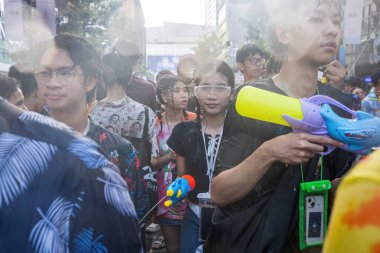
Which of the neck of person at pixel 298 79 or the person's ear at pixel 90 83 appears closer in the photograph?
the neck of person at pixel 298 79

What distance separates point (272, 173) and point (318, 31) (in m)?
0.61

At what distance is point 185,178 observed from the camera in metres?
3.02

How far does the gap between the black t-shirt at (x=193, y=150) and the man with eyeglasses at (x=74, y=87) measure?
734 millimetres

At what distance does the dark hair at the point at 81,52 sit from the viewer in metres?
2.40

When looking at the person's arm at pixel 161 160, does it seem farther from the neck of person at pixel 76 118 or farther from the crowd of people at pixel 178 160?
the neck of person at pixel 76 118

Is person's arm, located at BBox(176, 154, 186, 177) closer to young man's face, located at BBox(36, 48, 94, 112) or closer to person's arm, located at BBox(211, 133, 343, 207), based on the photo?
young man's face, located at BBox(36, 48, 94, 112)

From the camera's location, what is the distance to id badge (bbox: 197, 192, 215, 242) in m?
2.43

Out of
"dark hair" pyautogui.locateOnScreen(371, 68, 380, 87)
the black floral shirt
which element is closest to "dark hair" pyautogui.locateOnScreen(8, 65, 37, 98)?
the black floral shirt

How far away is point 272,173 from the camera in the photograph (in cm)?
177

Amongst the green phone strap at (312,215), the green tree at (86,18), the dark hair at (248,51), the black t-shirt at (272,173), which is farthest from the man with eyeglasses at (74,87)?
the green tree at (86,18)

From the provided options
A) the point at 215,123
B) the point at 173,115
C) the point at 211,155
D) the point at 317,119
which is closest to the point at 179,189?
the point at 211,155

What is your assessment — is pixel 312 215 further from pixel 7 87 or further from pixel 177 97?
pixel 177 97

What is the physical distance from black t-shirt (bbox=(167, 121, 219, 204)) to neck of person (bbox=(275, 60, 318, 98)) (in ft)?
4.25

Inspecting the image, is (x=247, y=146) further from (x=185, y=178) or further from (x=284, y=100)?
(x=185, y=178)
